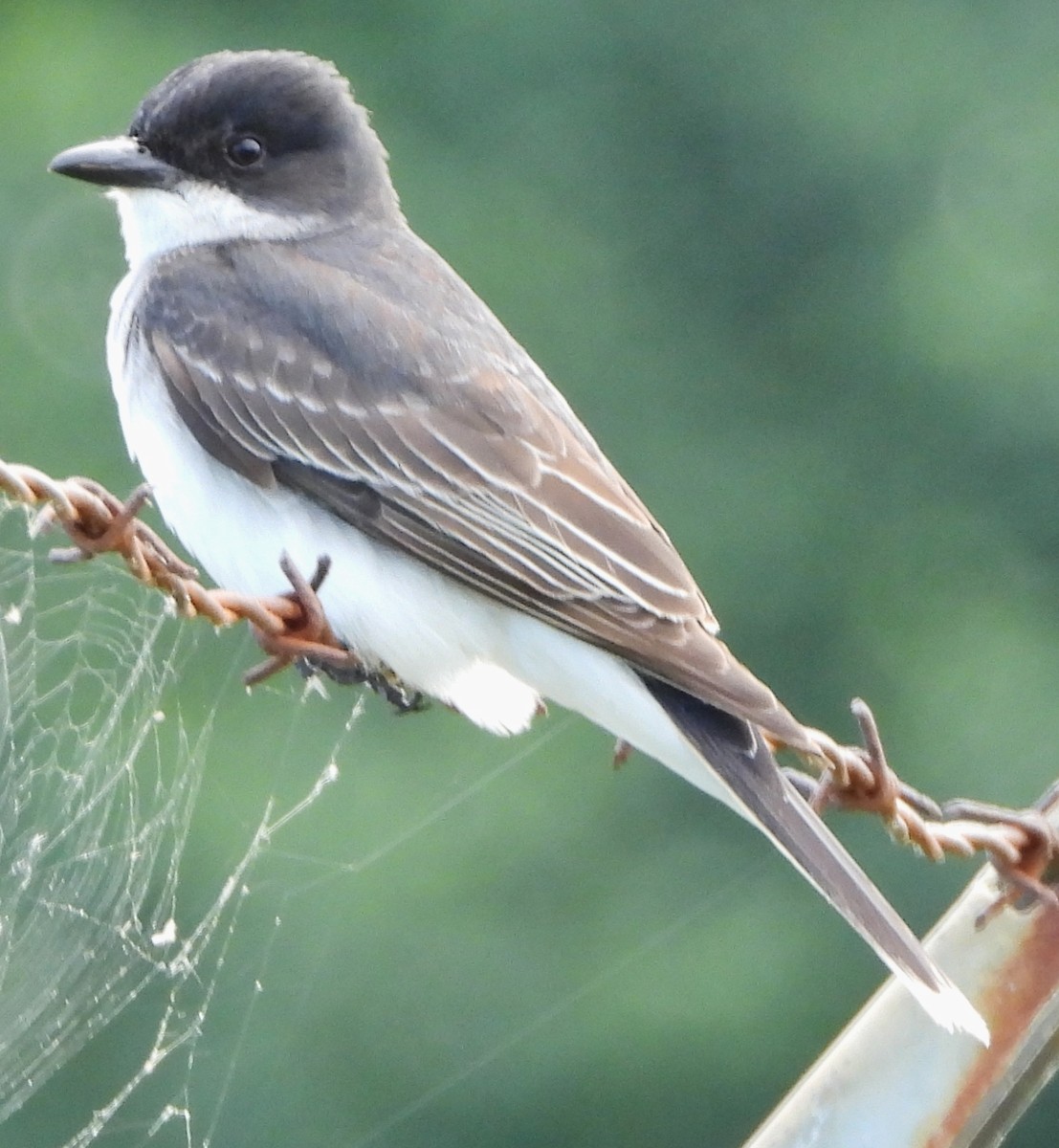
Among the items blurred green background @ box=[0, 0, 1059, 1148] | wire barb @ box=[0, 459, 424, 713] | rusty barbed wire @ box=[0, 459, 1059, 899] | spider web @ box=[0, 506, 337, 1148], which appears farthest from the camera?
blurred green background @ box=[0, 0, 1059, 1148]

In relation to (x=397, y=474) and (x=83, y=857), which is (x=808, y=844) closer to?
(x=397, y=474)

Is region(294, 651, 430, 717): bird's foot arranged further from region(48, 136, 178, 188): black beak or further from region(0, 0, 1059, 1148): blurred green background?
region(0, 0, 1059, 1148): blurred green background

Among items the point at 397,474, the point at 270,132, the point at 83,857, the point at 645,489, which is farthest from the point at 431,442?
the point at 645,489

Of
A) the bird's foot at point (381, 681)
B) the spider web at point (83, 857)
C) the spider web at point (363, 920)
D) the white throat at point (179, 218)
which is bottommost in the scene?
the spider web at point (363, 920)

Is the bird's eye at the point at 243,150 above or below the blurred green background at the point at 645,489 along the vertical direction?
above

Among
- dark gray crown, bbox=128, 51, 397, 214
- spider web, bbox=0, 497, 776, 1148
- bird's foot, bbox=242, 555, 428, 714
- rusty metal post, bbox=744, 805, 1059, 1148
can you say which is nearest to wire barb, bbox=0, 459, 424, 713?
bird's foot, bbox=242, 555, 428, 714

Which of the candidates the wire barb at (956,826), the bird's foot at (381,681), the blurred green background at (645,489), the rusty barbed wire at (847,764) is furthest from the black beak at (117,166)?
the blurred green background at (645,489)

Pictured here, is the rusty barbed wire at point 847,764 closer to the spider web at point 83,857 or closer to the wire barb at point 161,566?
the wire barb at point 161,566
